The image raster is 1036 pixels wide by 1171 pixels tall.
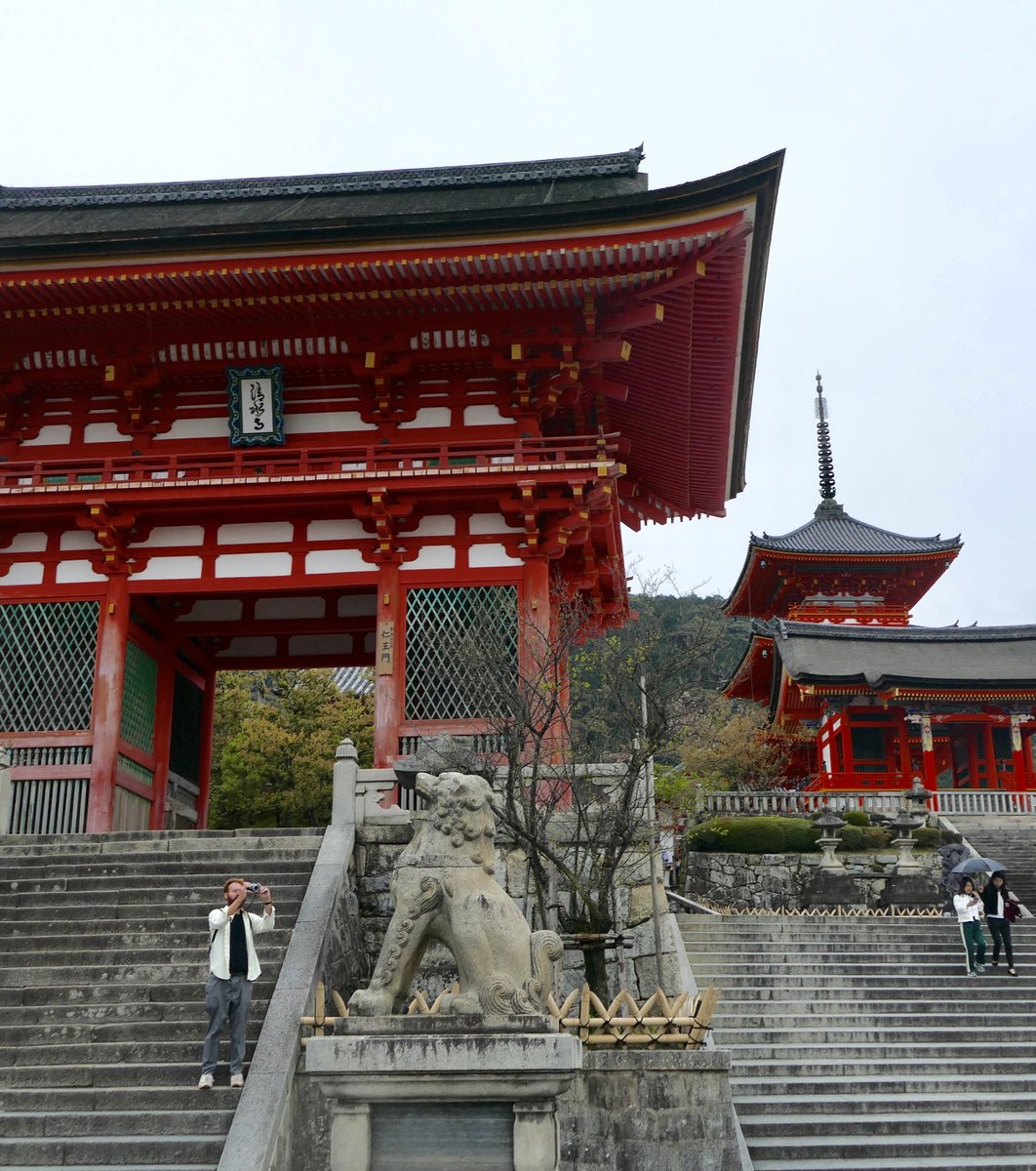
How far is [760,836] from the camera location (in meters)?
23.6

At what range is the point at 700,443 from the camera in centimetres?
1998

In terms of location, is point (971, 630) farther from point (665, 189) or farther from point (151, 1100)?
point (151, 1100)

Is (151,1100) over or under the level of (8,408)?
under

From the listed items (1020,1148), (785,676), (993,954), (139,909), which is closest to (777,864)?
(993,954)

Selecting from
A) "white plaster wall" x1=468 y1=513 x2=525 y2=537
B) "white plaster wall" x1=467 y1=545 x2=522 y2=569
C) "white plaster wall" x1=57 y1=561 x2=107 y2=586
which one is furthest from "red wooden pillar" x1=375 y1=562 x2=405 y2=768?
"white plaster wall" x1=57 y1=561 x2=107 y2=586

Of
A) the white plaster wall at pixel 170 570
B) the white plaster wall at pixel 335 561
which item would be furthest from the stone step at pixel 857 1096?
the white plaster wall at pixel 170 570

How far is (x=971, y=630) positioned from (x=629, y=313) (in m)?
24.2

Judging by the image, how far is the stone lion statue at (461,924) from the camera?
22.9 feet

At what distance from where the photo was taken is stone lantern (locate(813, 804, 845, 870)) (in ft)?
75.9

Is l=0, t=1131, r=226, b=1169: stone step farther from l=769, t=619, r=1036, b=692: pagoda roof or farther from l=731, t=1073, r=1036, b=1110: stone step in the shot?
l=769, t=619, r=1036, b=692: pagoda roof

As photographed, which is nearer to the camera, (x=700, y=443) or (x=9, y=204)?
(x=700, y=443)

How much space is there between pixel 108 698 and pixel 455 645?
4.48 metres

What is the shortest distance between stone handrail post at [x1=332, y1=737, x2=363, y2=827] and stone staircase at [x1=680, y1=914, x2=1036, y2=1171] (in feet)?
14.3

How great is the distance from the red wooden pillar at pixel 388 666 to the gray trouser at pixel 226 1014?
5.97 m
